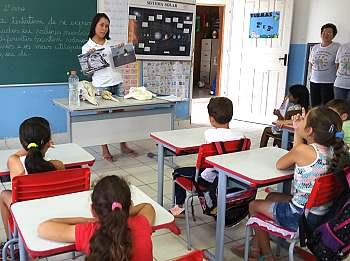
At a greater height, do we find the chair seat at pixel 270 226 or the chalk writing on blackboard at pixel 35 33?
the chalk writing on blackboard at pixel 35 33

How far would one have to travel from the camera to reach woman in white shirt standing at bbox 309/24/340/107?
5.46m

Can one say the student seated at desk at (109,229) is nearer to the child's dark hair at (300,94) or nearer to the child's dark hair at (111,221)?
the child's dark hair at (111,221)

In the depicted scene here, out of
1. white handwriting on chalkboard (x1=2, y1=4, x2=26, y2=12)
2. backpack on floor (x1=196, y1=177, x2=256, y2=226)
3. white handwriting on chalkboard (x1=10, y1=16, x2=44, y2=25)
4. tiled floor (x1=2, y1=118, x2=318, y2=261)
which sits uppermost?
white handwriting on chalkboard (x1=2, y1=4, x2=26, y2=12)

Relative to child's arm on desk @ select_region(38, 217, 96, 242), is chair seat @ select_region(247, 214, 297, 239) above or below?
below

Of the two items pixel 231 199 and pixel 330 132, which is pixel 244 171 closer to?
pixel 231 199

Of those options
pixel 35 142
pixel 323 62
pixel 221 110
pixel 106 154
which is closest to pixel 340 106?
pixel 221 110

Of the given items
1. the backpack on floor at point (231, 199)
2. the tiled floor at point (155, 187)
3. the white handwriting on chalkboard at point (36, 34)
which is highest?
the white handwriting on chalkboard at point (36, 34)

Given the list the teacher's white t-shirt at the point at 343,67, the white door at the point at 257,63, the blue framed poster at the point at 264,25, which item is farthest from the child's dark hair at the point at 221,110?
the blue framed poster at the point at 264,25

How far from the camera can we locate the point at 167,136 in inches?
112

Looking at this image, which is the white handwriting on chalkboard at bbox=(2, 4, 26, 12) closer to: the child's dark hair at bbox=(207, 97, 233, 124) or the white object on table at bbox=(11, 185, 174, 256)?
the child's dark hair at bbox=(207, 97, 233, 124)

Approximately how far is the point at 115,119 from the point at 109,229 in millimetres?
2848

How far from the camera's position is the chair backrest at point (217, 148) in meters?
2.40

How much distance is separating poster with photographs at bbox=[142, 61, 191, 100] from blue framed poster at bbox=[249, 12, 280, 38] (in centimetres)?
127

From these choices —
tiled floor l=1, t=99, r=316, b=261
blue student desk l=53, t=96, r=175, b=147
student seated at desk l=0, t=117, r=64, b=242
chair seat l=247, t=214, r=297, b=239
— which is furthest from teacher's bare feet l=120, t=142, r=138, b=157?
chair seat l=247, t=214, r=297, b=239
